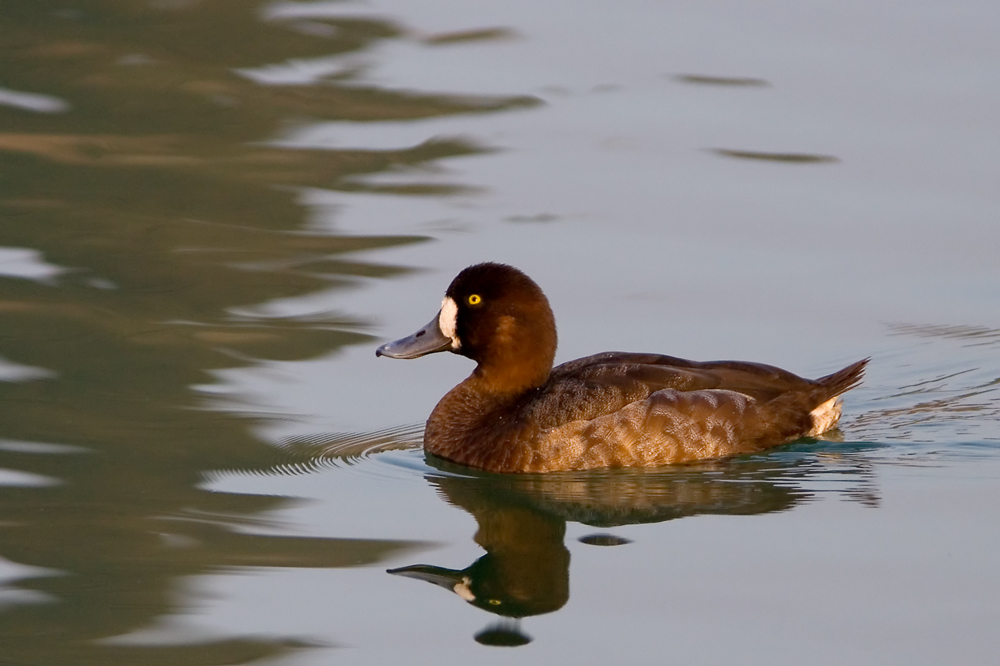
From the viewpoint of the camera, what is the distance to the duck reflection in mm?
6535

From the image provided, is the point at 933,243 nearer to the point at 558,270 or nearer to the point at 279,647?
the point at 558,270

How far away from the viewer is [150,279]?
10.8 meters

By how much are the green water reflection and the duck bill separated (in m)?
0.86

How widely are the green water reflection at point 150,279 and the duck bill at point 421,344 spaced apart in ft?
2.81

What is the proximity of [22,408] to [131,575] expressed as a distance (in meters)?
2.27

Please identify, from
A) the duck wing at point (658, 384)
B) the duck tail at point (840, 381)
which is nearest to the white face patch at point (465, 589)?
the duck wing at point (658, 384)

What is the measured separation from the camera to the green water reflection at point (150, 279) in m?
6.68

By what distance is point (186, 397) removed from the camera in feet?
29.0

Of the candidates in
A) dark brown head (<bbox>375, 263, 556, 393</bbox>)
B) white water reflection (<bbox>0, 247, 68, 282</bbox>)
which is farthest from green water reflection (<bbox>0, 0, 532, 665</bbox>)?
dark brown head (<bbox>375, 263, 556, 393</bbox>)

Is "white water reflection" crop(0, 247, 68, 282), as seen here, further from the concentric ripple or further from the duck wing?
the duck wing

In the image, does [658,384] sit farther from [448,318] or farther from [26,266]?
[26,266]

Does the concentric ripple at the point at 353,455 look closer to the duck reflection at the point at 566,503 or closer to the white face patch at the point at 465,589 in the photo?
the duck reflection at the point at 566,503

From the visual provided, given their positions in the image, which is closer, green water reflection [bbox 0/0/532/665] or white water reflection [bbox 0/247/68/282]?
green water reflection [bbox 0/0/532/665]

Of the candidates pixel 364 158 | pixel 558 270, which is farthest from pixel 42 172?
pixel 558 270
